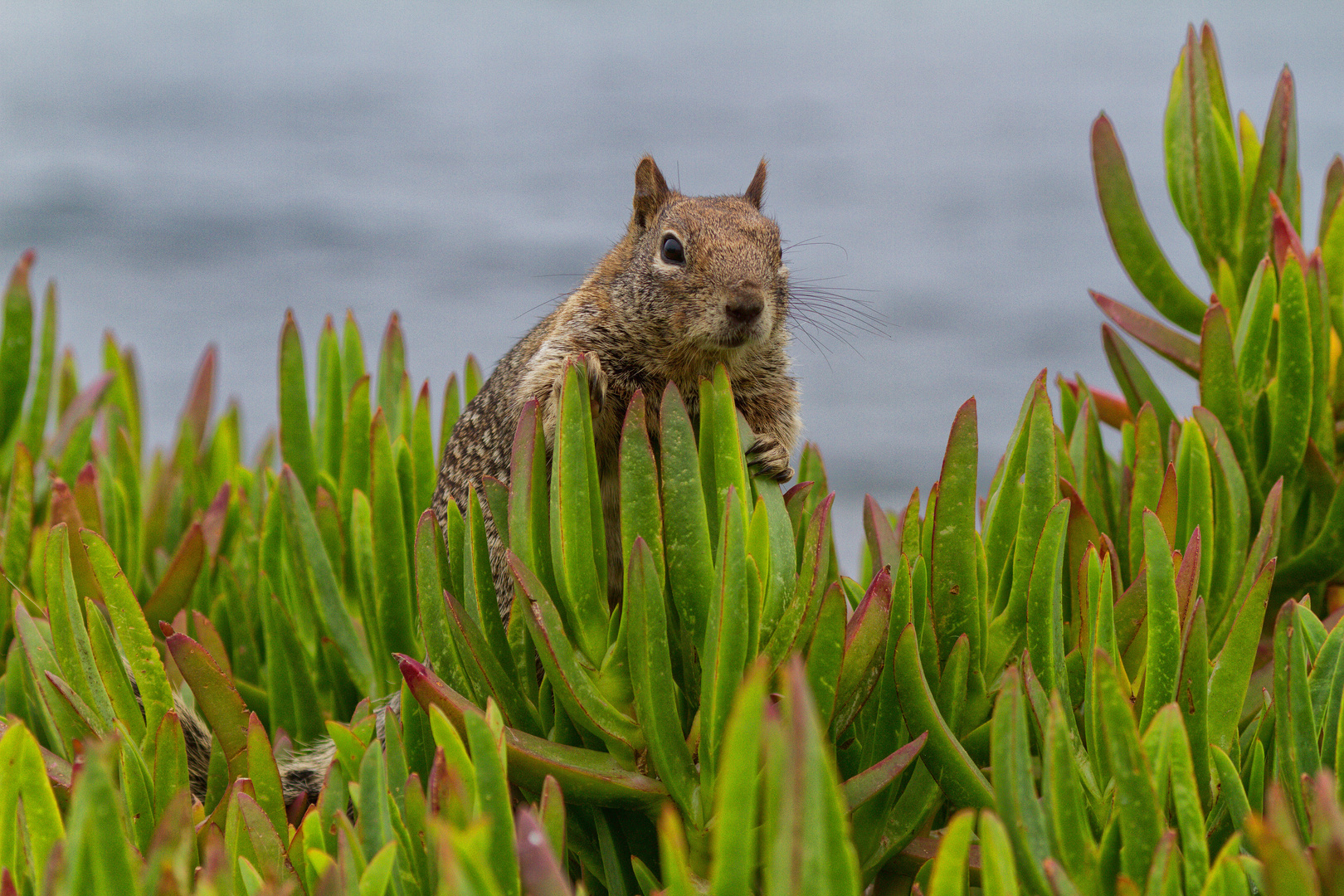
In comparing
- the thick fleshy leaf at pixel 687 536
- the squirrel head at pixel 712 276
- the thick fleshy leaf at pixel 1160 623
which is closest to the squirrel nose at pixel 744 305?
the squirrel head at pixel 712 276

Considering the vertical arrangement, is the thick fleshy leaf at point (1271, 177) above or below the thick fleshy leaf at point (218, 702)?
above

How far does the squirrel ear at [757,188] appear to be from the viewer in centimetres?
197

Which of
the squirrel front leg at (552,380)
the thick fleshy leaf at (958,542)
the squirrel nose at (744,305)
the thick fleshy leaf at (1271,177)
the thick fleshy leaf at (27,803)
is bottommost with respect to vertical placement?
the thick fleshy leaf at (27,803)

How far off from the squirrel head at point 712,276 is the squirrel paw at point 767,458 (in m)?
0.36

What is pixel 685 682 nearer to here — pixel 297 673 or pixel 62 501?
pixel 297 673

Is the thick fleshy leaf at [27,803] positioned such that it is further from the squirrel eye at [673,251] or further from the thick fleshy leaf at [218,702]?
the squirrel eye at [673,251]

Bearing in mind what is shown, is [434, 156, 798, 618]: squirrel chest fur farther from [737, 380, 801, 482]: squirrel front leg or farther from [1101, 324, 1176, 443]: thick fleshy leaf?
[1101, 324, 1176, 443]: thick fleshy leaf

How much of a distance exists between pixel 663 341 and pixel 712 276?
117 mm

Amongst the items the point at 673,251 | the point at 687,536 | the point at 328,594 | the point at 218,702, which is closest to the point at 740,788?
the point at 687,536

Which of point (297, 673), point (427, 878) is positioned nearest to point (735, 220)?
point (297, 673)

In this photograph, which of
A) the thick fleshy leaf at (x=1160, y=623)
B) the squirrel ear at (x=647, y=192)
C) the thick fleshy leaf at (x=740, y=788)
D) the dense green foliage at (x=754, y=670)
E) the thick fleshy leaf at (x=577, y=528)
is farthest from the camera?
the squirrel ear at (x=647, y=192)

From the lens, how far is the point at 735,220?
1.68m

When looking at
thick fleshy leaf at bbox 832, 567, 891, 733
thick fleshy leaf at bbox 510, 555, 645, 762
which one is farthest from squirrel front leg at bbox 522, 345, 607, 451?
thick fleshy leaf at bbox 832, 567, 891, 733

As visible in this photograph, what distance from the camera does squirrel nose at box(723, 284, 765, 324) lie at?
1.46 meters
